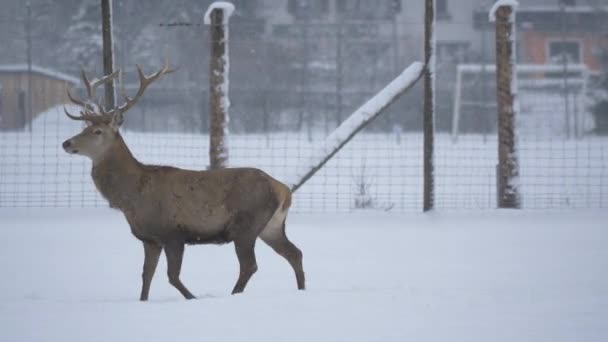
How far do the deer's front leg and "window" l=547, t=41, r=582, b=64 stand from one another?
23482 mm

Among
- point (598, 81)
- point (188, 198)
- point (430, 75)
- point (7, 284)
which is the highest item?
point (598, 81)

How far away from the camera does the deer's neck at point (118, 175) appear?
254 inches

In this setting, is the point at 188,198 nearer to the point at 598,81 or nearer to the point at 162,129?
the point at 162,129

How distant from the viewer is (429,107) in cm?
987

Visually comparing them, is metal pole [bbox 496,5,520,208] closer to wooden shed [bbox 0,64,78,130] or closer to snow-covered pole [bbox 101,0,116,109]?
snow-covered pole [bbox 101,0,116,109]

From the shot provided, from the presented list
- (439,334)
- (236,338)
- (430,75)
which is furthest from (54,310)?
(430,75)

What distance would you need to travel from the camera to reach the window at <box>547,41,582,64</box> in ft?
91.2

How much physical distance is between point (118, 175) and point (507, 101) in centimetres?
514

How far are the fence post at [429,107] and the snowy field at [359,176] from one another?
37 centimetres

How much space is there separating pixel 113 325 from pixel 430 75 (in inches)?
243

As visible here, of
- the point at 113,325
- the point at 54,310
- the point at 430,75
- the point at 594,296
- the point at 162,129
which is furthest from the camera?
the point at 162,129

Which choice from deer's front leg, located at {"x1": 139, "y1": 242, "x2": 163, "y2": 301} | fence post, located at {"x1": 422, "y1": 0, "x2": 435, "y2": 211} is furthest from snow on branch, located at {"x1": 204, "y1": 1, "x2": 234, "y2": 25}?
deer's front leg, located at {"x1": 139, "y1": 242, "x2": 163, "y2": 301}

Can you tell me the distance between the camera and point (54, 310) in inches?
203

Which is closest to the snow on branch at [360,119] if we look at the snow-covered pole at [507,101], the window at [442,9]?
the snow-covered pole at [507,101]
